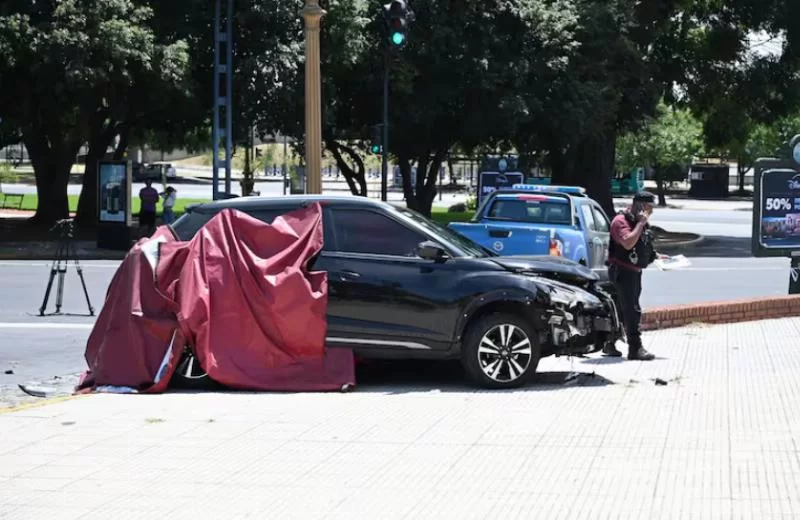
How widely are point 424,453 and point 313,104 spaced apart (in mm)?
8102

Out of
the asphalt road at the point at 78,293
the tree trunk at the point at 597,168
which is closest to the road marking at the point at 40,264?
the asphalt road at the point at 78,293

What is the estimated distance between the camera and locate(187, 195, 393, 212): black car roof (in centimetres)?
1177

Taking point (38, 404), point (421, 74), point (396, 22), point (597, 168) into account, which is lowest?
point (38, 404)

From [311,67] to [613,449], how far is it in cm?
854

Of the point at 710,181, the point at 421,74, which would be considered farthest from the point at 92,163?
the point at 710,181

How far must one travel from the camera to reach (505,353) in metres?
11.3

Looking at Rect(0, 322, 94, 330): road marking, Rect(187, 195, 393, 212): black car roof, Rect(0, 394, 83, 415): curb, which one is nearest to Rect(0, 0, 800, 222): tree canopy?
Rect(0, 322, 94, 330): road marking

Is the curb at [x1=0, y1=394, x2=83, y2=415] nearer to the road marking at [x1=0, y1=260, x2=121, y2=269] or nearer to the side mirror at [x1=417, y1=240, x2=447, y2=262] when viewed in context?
the side mirror at [x1=417, y1=240, x2=447, y2=262]

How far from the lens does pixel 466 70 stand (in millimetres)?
38375

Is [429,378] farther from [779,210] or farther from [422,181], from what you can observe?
[422,181]

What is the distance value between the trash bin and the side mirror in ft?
272

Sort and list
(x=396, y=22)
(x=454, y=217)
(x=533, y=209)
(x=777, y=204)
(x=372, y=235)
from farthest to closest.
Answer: (x=454, y=217) < (x=533, y=209) < (x=396, y=22) < (x=777, y=204) < (x=372, y=235)

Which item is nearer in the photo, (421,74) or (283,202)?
(283,202)

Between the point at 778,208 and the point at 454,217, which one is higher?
the point at 778,208
